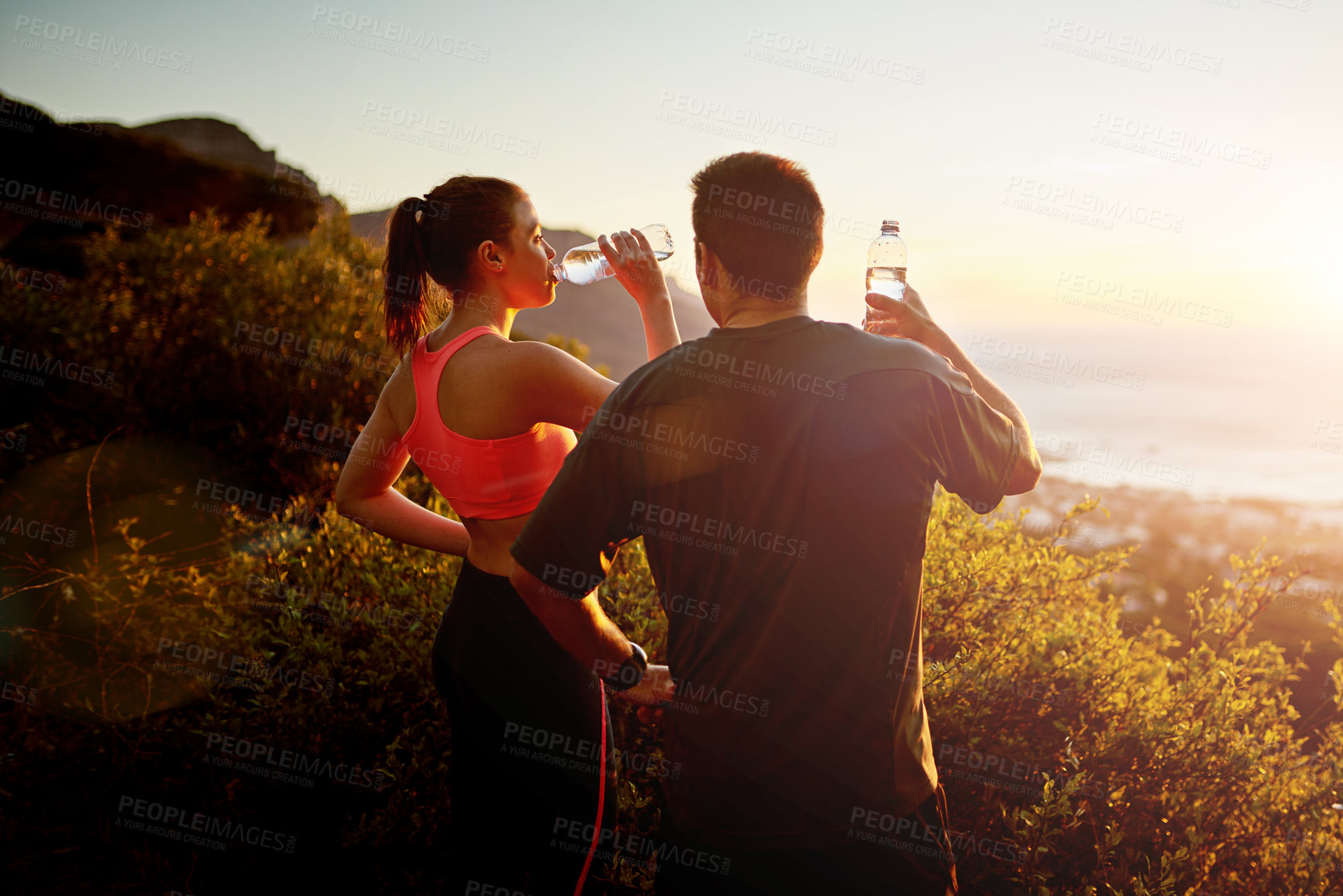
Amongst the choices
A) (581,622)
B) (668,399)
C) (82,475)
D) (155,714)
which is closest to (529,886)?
(581,622)

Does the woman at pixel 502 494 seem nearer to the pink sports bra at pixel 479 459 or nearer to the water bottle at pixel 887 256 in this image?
the pink sports bra at pixel 479 459

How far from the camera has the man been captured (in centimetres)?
160

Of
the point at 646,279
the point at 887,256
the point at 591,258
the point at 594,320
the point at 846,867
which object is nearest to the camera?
the point at 846,867

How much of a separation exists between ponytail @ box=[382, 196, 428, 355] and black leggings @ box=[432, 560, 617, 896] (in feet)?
3.12

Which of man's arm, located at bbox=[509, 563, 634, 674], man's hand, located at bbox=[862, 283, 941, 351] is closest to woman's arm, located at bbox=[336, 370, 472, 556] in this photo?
man's arm, located at bbox=[509, 563, 634, 674]

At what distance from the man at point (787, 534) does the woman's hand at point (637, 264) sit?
0.59 m

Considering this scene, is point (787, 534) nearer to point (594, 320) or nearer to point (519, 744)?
point (519, 744)

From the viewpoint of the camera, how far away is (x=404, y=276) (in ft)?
8.55

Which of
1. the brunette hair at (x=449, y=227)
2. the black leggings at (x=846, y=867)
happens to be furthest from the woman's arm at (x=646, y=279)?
the black leggings at (x=846, y=867)

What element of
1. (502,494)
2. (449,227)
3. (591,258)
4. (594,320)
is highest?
(594,320)

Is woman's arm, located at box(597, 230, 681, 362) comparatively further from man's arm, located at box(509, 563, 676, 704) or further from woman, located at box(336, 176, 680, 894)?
man's arm, located at box(509, 563, 676, 704)

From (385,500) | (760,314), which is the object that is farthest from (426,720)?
(760,314)

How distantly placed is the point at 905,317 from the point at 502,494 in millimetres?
1241

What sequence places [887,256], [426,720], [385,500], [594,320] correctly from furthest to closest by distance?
[594,320] → [426,720] → [385,500] → [887,256]
